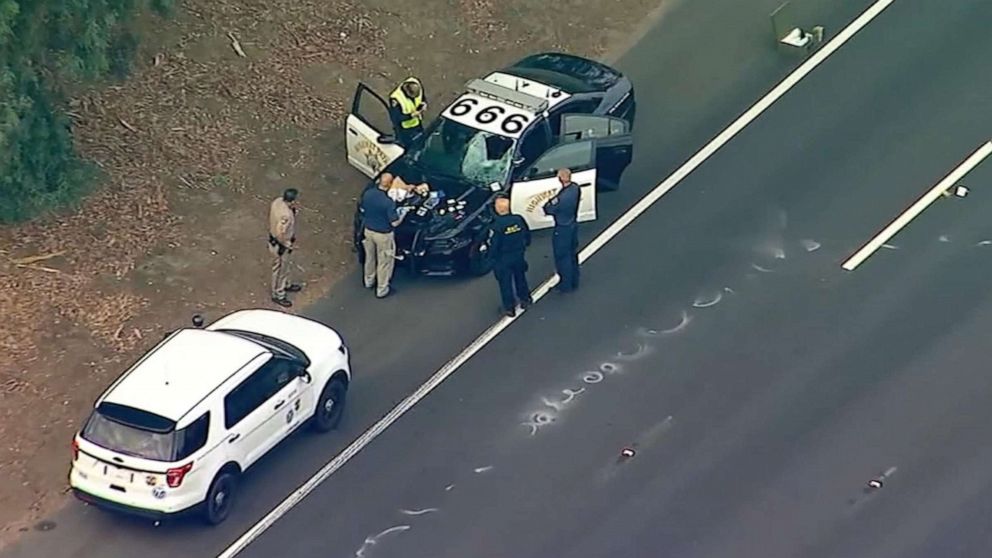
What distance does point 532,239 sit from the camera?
22812 millimetres

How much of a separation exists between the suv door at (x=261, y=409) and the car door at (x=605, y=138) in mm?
6335

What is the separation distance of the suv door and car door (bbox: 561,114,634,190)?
249 inches

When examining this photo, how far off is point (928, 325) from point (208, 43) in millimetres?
12245

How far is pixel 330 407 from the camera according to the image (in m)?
19.3

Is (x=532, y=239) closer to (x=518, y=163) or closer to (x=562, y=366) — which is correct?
(x=518, y=163)

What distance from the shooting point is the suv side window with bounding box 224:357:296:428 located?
17.8 m

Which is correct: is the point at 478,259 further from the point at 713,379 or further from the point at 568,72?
the point at 568,72

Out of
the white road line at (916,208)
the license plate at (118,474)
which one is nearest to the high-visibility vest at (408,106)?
the white road line at (916,208)

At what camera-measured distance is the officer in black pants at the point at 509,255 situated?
2058cm

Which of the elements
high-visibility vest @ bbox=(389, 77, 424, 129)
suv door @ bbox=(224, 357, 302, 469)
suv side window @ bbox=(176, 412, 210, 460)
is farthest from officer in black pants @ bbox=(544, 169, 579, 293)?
suv side window @ bbox=(176, 412, 210, 460)

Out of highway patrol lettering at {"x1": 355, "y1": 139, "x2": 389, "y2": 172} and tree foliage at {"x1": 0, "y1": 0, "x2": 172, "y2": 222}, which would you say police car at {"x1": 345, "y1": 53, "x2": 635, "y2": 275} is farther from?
tree foliage at {"x1": 0, "y1": 0, "x2": 172, "y2": 222}

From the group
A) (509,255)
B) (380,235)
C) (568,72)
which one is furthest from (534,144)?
(380,235)

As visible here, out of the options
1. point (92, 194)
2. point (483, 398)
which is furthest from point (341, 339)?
point (92, 194)

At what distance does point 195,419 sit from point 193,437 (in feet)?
0.60
